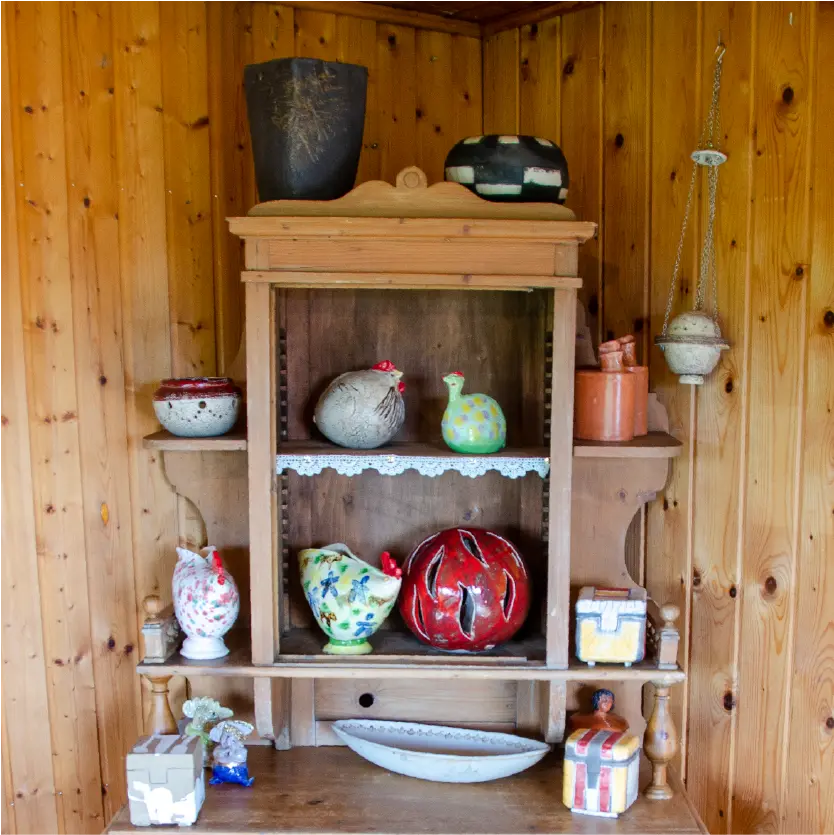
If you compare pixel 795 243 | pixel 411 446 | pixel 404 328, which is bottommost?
pixel 411 446

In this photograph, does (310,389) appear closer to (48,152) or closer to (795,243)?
(48,152)

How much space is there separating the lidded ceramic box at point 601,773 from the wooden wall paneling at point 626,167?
2.45 ft

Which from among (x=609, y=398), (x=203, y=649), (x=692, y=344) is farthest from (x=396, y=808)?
(x=692, y=344)

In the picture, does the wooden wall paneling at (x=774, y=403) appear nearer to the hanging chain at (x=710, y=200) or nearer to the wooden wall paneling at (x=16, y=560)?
the hanging chain at (x=710, y=200)

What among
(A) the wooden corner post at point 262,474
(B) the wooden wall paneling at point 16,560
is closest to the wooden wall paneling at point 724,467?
(A) the wooden corner post at point 262,474

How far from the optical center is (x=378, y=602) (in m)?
1.50

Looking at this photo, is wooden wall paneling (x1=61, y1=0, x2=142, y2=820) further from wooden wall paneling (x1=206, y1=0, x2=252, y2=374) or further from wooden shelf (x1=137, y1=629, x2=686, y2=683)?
wooden shelf (x1=137, y1=629, x2=686, y2=683)

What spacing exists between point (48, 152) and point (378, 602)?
107cm

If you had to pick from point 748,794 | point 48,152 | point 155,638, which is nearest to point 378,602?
point 155,638

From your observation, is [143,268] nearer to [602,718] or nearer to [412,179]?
[412,179]

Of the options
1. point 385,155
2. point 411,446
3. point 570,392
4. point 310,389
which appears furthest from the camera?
point 385,155

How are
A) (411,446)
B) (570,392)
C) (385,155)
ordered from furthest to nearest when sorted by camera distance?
(385,155)
(411,446)
(570,392)

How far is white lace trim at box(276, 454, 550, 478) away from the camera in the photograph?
1.47 meters

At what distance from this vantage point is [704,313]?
1.51 meters
